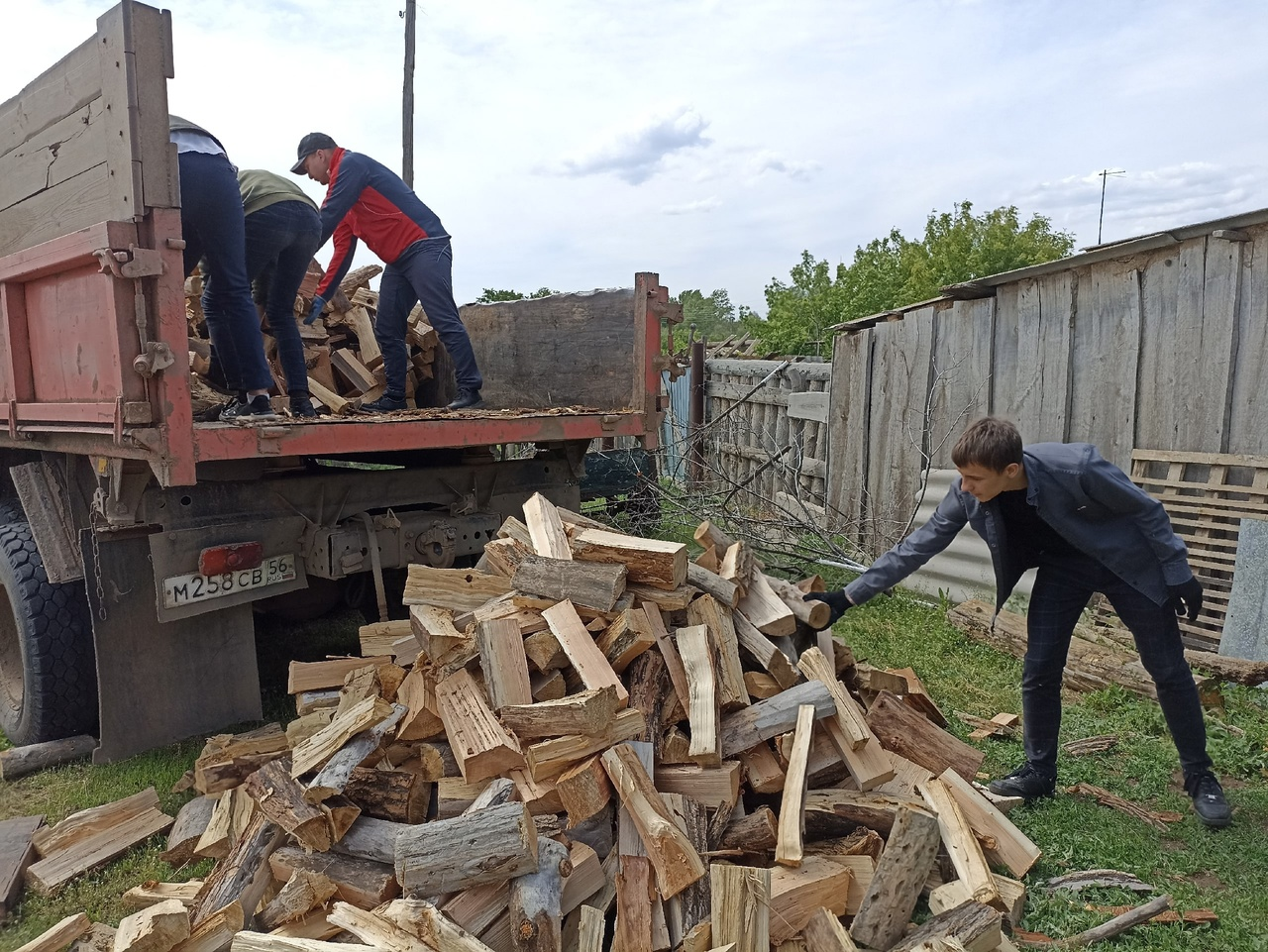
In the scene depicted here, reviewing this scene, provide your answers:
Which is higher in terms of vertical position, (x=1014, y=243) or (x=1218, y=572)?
(x=1014, y=243)

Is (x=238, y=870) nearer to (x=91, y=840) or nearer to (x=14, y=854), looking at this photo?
(x=91, y=840)

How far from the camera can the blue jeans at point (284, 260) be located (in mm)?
4211

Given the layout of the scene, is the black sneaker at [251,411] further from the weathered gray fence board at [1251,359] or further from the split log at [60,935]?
the weathered gray fence board at [1251,359]

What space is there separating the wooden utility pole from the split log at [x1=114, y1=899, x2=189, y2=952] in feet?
38.6

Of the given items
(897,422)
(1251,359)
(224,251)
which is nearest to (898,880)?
(224,251)

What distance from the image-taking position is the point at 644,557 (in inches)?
121

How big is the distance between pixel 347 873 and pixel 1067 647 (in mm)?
2803

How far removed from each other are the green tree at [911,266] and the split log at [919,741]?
76.0 feet

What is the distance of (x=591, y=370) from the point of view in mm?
5141

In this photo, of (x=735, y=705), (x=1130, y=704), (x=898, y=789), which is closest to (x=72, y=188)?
(x=735, y=705)

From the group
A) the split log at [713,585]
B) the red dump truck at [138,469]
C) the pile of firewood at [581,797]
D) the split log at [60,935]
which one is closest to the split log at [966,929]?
the pile of firewood at [581,797]

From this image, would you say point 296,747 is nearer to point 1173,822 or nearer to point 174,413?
point 174,413

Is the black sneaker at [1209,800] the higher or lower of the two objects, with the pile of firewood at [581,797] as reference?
lower

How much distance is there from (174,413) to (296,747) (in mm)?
1210
